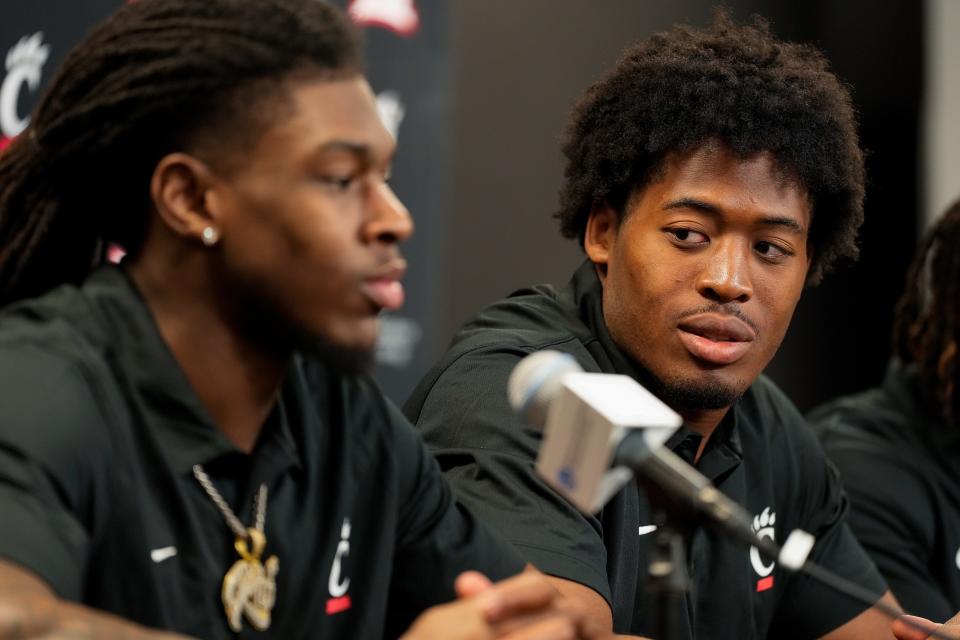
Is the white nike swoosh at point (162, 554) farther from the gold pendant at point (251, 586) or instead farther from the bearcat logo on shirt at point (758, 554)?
the bearcat logo on shirt at point (758, 554)

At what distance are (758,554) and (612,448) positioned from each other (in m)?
1.19

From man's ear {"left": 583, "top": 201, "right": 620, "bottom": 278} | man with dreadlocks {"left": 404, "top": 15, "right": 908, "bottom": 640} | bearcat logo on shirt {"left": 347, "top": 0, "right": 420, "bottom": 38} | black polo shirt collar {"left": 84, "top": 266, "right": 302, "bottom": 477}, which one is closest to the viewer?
black polo shirt collar {"left": 84, "top": 266, "right": 302, "bottom": 477}

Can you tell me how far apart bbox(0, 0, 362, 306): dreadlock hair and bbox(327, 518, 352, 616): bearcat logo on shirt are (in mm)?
383

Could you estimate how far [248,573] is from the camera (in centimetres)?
142

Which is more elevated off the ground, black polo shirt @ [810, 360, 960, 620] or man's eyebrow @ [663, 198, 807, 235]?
man's eyebrow @ [663, 198, 807, 235]

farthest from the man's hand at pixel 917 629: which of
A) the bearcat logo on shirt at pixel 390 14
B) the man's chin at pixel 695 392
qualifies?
the bearcat logo on shirt at pixel 390 14

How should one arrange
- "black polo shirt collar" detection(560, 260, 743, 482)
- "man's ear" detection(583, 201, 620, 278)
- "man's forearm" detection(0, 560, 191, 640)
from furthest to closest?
1. "man's ear" detection(583, 201, 620, 278)
2. "black polo shirt collar" detection(560, 260, 743, 482)
3. "man's forearm" detection(0, 560, 191, 640)

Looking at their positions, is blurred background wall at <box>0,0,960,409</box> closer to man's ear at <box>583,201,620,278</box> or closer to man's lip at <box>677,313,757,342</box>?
man's ear at <box>583,201,620,278</box>

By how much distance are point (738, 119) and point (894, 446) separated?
0.99 m

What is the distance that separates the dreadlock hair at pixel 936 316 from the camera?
2795 mm

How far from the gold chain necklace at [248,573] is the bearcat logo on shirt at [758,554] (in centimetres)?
105

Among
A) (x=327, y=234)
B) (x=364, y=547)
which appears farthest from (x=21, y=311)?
(x=364, y=547)

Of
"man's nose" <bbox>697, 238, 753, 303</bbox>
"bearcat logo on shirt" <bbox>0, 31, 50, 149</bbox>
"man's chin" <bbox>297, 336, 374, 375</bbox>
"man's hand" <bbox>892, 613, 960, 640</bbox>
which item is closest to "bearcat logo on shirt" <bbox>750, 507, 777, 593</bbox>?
"man's hand" <bbox>892, 613, 960, 640</bbox>

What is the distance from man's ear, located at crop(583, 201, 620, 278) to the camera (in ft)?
7.34
